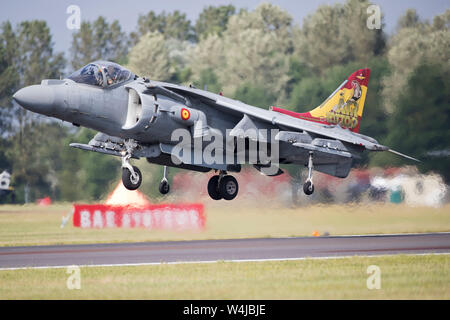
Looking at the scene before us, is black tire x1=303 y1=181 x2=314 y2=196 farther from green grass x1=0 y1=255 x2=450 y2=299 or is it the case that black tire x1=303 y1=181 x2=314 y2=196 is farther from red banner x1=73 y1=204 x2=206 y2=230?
red banner x1=73 y1=204 x2=206 y2=230

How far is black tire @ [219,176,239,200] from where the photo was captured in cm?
2117

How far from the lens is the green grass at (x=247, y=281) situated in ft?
45.2

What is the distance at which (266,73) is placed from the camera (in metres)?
57.7

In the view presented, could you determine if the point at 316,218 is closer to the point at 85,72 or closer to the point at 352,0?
the point at 85,72

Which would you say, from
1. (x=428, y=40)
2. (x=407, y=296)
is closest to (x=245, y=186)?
(x=407, y=296)

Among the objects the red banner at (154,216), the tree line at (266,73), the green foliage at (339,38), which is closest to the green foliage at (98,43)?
the tree line at (266,73)

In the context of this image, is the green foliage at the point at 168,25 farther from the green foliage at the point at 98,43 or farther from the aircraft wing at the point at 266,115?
the aircraft wing at the point at 266,115

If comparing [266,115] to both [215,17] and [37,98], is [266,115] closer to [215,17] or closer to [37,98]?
[37,98]

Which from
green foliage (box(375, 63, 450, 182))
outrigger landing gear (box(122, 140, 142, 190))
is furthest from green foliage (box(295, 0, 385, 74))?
outrigger landing gear (box(122, 140, 142, 190))

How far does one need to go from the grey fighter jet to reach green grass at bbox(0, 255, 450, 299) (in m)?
3.55

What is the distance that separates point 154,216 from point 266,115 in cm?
718

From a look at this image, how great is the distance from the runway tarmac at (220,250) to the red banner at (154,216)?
5.93ft

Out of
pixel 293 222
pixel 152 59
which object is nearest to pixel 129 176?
pixel 293 222

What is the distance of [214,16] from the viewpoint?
98875 mm
